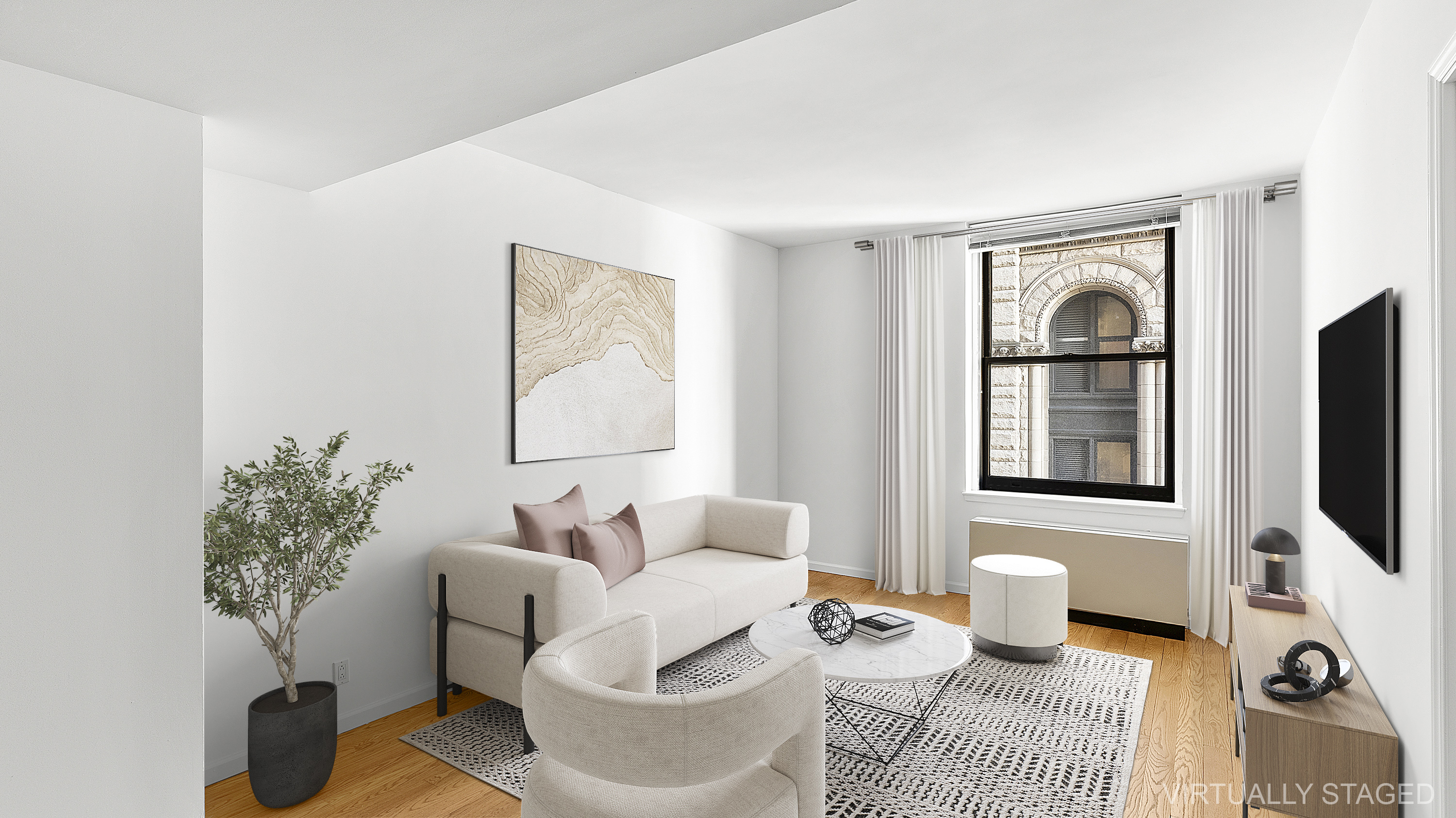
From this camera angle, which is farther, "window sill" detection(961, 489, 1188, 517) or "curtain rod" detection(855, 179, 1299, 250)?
"window sill" detection(961, 489, 1188, 517)

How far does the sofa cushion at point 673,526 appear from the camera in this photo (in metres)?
4.04

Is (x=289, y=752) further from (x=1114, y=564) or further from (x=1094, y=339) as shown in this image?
(x=1094, y=339)

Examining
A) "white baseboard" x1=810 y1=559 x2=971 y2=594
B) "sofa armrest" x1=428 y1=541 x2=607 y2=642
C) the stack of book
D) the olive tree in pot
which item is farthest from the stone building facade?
the olive tree in pot

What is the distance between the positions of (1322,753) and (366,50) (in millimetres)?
3056

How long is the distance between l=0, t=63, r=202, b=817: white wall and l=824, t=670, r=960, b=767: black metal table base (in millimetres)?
2116

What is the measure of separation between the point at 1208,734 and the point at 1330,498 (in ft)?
3.44

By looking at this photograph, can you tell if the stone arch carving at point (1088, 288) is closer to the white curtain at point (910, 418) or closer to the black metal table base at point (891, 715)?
the white curtain at point (910, 418)

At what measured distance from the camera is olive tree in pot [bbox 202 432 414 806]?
7.63ft

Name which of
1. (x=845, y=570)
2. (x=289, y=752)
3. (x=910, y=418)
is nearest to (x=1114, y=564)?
(x=910, y=418)

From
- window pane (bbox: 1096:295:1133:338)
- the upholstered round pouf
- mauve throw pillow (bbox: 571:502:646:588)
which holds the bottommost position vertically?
the upholstered round pouf

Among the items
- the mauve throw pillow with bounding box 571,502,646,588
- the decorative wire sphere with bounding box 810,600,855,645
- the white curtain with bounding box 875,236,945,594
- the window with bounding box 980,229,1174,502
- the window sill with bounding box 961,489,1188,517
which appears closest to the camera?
the decorative wire sphere with bounding box 810,600,855,645

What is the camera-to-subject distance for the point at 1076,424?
483 cm

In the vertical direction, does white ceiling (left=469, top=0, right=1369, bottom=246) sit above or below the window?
above

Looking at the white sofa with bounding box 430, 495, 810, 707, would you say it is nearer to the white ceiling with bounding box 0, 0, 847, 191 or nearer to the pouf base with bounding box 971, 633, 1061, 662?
the pouf base with bounding box 971, 633, 1061, 662
